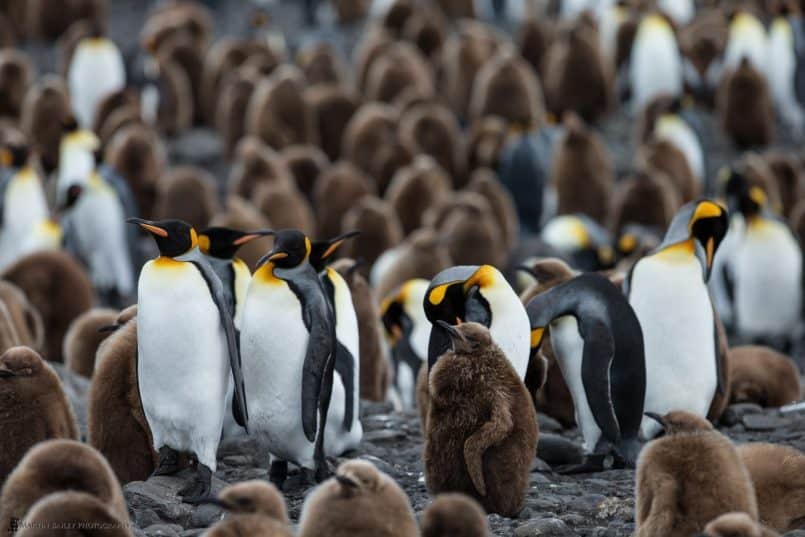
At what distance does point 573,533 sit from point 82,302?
17.1 ft

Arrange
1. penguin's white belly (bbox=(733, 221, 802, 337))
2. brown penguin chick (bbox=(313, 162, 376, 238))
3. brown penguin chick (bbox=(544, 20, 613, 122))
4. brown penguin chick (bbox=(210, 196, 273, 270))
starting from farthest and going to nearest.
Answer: brown penguin chick (bbox=(544, 20, 613, 122)) → brown penguin chick (bbox=(313, 162, 376, 238)) → brown penguin chick (bbox=(210, 196, 273, 270)) → penguin's white belly (bbox=(733, 221, 802, 337))

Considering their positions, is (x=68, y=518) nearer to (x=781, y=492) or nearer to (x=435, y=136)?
(x=781, y=492)

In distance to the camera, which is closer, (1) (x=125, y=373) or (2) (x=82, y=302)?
(1) (x=125, y=373)

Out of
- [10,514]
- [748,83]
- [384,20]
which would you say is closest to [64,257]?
[10,514]

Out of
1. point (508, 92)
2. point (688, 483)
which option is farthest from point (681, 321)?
point (508, 92)

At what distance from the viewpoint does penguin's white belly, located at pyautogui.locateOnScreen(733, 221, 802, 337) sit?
11.4 meters

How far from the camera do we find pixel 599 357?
20.5 feet

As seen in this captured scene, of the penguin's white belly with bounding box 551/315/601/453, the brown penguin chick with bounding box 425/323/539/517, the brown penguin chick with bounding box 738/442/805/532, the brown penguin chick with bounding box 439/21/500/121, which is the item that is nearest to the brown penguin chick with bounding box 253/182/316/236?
the brown penguin chick with bounding box 439/21/500/121

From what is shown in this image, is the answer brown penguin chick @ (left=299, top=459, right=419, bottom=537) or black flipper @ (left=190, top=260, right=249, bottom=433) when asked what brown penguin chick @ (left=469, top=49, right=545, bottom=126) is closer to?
black flipper @ (left=190, top=260, right=249, bottom=433)

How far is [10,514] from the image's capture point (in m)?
4.67

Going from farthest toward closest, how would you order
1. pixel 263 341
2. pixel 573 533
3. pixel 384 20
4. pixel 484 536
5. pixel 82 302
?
pixel 384 20, pixel 82 302, pixel 263 341, pixel 573 533, pixel 484 536

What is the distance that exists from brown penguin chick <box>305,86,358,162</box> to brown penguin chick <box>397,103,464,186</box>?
3.11ft

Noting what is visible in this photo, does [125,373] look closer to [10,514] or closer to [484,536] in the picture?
[10,514]

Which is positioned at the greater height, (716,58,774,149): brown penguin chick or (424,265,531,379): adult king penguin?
(716,58,774,149): brown penguin chick
